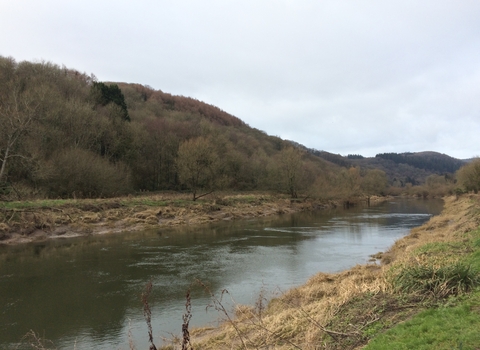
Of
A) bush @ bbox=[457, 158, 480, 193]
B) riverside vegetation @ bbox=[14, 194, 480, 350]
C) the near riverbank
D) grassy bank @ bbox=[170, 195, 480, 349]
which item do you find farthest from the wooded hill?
grassy bank @ bbox=[170, 195, 480, 349]

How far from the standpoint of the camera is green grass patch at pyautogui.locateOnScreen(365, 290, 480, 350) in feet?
16.5

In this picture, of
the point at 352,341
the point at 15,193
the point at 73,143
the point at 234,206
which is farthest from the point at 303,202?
the point at 352,341

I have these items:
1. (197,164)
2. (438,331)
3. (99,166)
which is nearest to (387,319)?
(438,331)

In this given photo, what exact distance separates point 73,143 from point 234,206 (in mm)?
20147

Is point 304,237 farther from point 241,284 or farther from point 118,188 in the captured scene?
point 118,188

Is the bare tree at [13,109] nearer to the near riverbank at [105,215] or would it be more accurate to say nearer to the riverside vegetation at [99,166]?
the riverside vegetation at [99,166]

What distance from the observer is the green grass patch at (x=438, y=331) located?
5.04 m

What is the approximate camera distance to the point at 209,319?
10.3 metres

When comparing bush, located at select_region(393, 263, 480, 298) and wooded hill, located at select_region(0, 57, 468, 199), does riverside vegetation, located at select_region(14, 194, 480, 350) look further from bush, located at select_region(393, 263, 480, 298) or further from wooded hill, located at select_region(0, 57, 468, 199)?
wooded hill, located at select_region(0, 57, 468, 199)

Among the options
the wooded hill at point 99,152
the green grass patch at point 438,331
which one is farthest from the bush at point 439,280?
the wooded hill at point 99,152

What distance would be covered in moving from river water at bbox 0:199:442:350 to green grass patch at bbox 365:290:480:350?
3423 mm

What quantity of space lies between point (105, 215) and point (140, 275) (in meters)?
15.3

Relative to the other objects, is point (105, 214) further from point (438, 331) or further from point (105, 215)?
point (438, 331)

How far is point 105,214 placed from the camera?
28516mm
